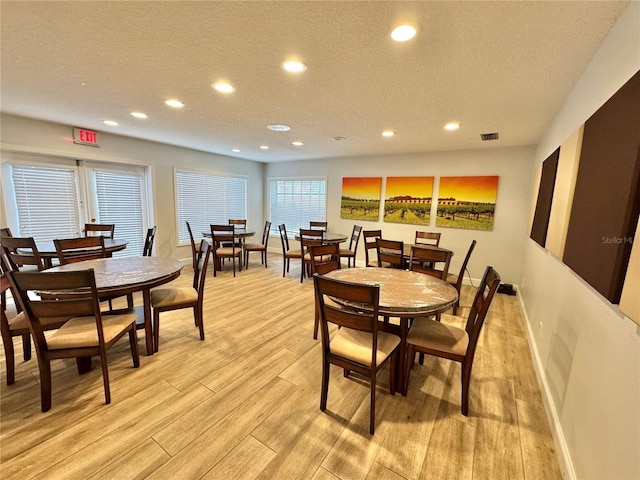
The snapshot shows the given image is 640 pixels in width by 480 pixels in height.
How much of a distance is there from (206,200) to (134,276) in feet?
13.5

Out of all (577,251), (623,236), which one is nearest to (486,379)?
(577,251)

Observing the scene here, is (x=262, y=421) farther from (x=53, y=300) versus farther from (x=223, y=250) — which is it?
(x=223, y=250)

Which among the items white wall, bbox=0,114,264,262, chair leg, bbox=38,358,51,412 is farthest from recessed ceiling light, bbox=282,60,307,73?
white wall, bbox=0,114,264,262

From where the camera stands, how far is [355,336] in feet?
6.07

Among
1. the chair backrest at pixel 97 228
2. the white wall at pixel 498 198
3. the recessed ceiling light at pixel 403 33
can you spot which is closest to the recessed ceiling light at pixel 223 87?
the recessed ceiling light at pixel 403 33

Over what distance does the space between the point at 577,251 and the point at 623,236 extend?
0.51 m

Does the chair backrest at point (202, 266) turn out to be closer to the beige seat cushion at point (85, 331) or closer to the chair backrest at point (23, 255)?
the beige seat cushion at point (85, 331)

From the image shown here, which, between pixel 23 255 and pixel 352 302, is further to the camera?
pixel 23 255

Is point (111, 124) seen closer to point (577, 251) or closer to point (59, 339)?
point (59, 339)

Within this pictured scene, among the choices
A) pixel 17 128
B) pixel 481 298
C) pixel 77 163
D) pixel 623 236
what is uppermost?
pixel 17 128

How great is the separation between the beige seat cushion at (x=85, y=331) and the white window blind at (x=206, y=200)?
3.81 metres

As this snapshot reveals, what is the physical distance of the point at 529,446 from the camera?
1.58 metres

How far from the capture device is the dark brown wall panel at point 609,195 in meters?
1.03

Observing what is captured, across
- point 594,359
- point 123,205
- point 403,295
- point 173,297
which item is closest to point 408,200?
point 403,295
